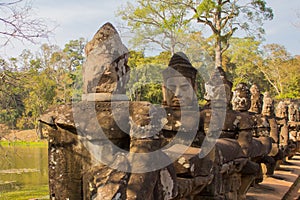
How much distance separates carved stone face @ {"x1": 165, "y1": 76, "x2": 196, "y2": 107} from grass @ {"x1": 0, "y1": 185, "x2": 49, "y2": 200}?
661 centimetres

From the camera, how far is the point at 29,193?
10266 mm

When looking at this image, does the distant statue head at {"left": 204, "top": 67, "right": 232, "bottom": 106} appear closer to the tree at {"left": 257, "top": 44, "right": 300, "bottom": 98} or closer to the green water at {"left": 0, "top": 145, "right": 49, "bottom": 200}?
the green water at {"left": 0, "top": 145, "right": 49, "bottom": 200}

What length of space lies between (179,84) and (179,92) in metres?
0.08

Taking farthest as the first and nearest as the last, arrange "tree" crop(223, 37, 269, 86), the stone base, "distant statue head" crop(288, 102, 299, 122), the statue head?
1. "tree" crop(223, 37, 269, 86)
2. "distant statue head" crop(288, 102, 299, 122)
3. the statue head
4. the stone base

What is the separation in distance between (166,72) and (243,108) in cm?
192

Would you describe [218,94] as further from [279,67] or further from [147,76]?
[279,67]

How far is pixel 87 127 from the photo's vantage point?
6.93 feet

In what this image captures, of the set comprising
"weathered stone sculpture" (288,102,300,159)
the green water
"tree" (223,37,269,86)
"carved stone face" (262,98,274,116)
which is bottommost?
the green water

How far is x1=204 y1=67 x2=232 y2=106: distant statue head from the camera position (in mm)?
4152

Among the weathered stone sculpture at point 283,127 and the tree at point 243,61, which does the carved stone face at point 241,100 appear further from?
the tree at point 243,61

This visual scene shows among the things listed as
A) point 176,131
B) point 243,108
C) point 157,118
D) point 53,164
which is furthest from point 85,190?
point 243,108

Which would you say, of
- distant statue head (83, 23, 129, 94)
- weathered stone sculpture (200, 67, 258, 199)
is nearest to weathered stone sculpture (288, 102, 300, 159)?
weathered stone sculpture (200, 67, 258, 199)

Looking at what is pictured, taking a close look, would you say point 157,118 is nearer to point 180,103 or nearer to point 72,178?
point 72,178

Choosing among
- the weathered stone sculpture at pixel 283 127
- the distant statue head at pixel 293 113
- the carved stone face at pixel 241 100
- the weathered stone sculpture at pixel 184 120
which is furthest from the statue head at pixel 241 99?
the distant statue head at pixel 293 113
